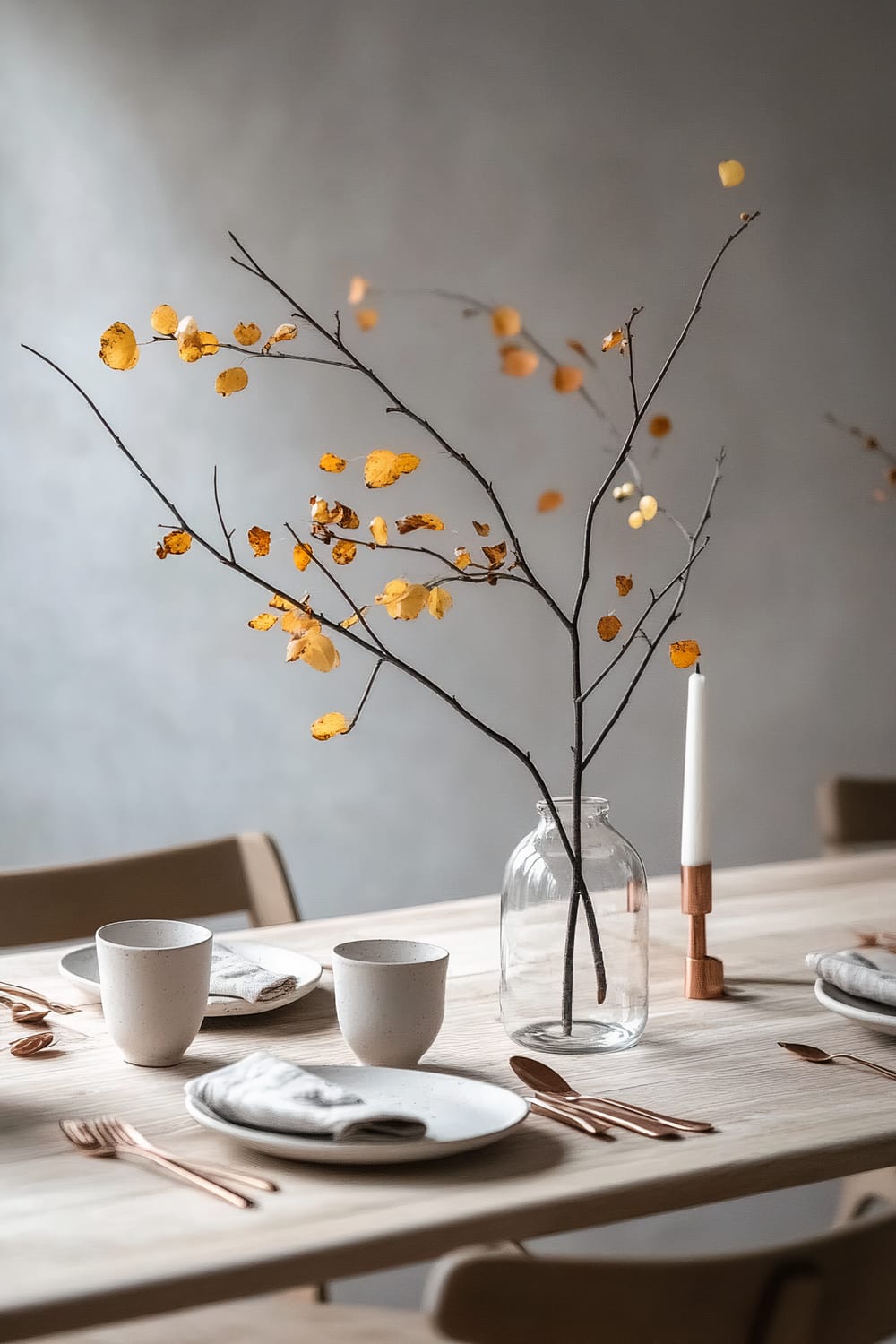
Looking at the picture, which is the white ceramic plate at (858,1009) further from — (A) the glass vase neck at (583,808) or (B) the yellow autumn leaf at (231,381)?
(B) the yellow autumn leaf at (231,381)

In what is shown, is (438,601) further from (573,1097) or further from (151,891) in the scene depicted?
(151,891)

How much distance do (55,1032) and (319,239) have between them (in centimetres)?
201

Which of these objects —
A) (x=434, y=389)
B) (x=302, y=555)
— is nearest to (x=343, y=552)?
(x=302, y=555)

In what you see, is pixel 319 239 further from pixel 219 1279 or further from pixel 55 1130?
pixel 219 1279

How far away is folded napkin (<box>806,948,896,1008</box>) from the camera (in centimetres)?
111

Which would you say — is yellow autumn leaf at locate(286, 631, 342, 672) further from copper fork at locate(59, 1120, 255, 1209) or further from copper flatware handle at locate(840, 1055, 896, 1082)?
copper flatware handle at locate(840, 1055, 896, 1082)

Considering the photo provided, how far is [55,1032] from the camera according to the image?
1.15m

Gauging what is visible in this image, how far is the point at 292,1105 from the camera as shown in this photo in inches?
33.8

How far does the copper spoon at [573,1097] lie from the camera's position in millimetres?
914

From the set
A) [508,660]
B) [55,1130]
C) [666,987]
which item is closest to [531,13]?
[508,660]

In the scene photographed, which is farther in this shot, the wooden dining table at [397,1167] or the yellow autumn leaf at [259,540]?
the yellow autumn leaf at [259,540]

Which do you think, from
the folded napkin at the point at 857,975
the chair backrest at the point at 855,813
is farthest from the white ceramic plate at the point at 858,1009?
the chair backrest at the point at 855,813

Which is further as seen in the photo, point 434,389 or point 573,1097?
point 434,389

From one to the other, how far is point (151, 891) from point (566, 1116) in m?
0.89
